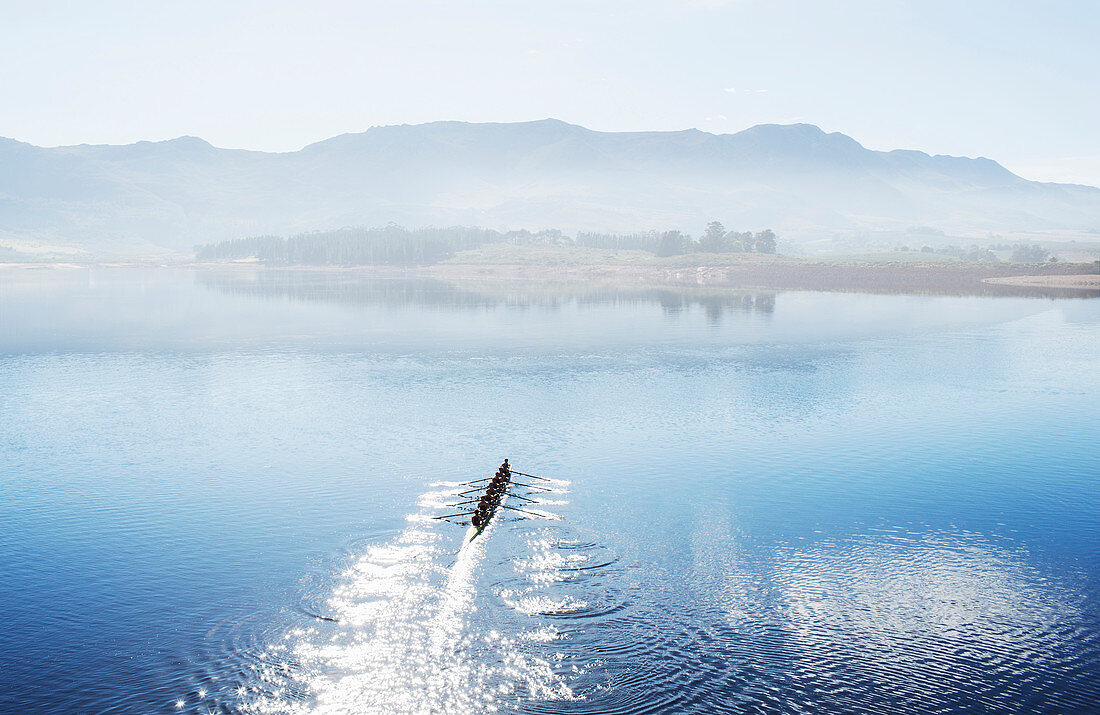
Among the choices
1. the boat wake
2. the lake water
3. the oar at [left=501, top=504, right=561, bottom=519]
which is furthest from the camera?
the oar at [left=501, top=504, right=561, bottom=519]

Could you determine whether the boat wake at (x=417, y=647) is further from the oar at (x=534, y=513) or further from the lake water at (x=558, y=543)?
the oar at (x=534, y=513)

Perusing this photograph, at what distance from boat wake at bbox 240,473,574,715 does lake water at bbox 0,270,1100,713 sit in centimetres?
13

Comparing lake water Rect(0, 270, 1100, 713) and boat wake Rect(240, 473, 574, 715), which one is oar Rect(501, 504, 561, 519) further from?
boat wake Rect(240, 473, 574, 715)

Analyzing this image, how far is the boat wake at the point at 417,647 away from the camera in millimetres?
27578

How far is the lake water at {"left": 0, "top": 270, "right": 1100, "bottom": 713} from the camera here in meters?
28.8

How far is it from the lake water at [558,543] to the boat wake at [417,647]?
0.43 feet

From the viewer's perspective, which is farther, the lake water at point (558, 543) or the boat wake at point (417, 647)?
the lake water at point (558, 543)

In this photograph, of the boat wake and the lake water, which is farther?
the lake water

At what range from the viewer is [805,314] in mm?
154875

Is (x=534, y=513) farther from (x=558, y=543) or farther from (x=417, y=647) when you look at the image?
(x=417, y=647)

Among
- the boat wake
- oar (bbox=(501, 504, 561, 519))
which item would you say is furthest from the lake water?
oar (bbox=(501, 504, 561, 519))

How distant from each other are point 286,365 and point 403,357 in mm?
13908

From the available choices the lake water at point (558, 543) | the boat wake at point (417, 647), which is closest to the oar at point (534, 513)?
the lake water at point (558, 543)

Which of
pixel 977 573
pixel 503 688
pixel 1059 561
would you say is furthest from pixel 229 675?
pixel 1059 561
